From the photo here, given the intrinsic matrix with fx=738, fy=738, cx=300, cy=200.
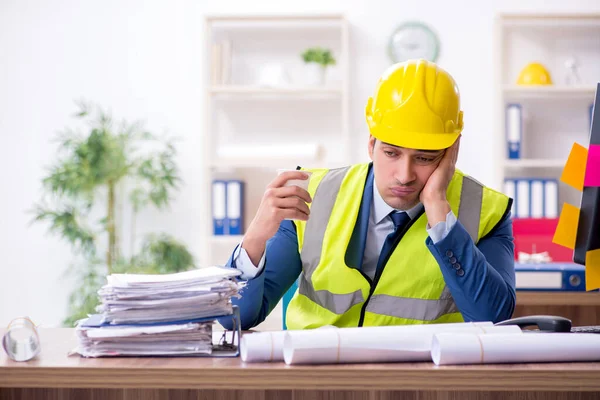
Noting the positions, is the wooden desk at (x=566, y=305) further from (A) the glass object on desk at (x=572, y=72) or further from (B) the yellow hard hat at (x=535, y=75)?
(A) the glass object on desk at (x=572, y=72)

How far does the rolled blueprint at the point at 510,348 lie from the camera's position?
1.16 meters

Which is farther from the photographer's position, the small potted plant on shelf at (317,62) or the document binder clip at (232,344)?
the small potted plant on shelf at (317,62)

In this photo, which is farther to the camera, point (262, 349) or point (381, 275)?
point (381, 275)

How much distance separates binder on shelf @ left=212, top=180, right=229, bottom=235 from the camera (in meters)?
4.04

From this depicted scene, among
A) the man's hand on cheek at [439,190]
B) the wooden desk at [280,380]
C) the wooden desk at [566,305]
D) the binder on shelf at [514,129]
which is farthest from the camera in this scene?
the binder on shelf at [514,129]

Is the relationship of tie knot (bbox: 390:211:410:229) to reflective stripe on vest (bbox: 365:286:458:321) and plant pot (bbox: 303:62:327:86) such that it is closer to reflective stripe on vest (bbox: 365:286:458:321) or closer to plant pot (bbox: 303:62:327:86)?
reflective stripe on vest (bbox: 365:286:458:321)

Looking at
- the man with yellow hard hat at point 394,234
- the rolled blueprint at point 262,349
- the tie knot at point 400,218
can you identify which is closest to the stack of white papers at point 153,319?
the rolled blueprint at point 262,349

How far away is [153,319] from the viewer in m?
1.29

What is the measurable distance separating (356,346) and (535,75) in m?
3.24

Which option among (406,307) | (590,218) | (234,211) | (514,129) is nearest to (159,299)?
(406,307)

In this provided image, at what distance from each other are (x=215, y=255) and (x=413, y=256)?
2.68m

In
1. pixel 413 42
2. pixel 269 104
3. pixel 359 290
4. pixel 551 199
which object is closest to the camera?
pixel 359 290

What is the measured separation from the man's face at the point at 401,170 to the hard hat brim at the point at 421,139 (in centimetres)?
3

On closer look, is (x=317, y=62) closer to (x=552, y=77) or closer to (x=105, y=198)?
(x=552, y=77)
